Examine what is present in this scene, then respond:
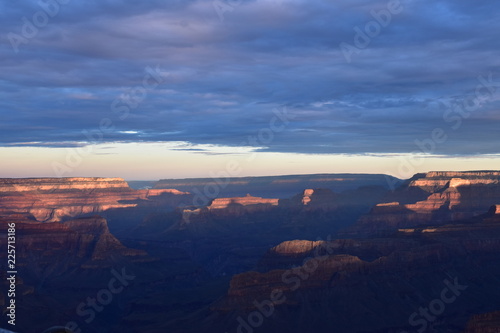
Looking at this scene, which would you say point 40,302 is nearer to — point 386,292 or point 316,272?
point 316,272

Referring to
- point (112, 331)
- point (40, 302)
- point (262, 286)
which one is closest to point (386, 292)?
point (262, 286)

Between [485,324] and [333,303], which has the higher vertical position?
[333,303]

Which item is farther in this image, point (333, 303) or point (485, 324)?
point (333, 303)

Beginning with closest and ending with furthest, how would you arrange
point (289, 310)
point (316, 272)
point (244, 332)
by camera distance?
point (244, 332) < point (289, 310) < point (316, 272)

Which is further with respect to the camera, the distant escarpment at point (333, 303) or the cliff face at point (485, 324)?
the distant escarpment at point (333, 303)

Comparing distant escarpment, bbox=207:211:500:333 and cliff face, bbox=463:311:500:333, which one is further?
distant escarpment, bbox=207:211:500:333

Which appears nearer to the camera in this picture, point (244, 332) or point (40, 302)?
point (244, 332)

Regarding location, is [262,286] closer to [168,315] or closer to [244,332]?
[244,332]

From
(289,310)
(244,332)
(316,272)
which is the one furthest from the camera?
(316,272)

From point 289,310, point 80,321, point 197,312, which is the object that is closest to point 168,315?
point 197,312

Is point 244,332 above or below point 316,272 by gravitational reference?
below
